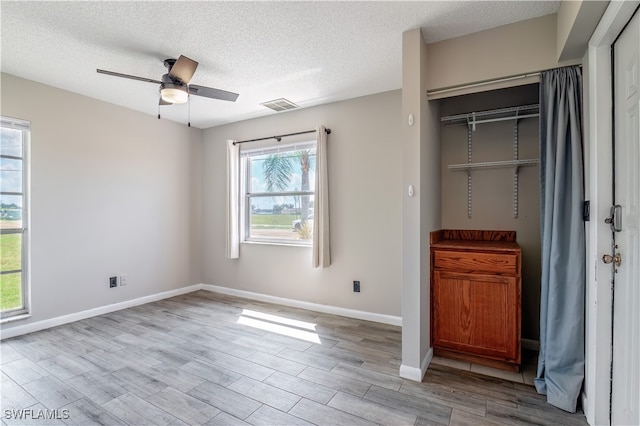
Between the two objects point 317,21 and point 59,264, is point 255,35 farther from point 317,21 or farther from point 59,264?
point 59,264

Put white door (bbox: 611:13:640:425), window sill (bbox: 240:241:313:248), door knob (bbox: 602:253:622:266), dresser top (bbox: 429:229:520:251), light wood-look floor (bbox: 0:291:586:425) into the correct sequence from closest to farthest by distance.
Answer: white door (bbox: 611:13:640:425) → door knob (bbox: 602:253:622:266) → light wood-look floor (bbox: 0:291:586:425) → dresser top (bbox: 429:229:520:251) → window sill (bbox: 240:241:313:248)

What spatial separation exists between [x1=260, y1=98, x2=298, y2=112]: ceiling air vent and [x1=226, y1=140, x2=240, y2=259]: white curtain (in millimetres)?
920

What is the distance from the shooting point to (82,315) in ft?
11.5

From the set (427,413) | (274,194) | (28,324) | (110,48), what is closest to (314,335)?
(427,413)

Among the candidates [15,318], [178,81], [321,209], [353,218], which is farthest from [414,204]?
[15,318]

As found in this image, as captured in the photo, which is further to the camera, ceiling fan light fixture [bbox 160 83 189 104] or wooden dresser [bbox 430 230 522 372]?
ceiling fan light fixture [bbox 160 83 189 104]

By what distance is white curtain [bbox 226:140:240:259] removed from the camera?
4.43 m

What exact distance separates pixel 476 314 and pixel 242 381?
6.19 ft

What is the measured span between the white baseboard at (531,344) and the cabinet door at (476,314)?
0.54 m

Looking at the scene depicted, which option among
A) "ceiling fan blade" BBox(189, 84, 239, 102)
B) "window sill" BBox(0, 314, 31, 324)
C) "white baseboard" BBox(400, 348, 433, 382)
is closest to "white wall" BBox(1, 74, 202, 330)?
"window sill" BBox(0, 314, 31, 324)

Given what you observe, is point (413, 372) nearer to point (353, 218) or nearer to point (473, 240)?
point (473, 240)

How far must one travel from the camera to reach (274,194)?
169 inches

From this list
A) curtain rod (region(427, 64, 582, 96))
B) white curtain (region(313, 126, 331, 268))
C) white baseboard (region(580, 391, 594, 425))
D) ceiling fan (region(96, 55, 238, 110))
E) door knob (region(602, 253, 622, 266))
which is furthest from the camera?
white curtain (region(313, 126, 331, 268))

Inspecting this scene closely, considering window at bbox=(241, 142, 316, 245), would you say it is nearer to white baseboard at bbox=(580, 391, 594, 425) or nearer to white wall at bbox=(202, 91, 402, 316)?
white wall at bbox=(202, 91, 402, 316)
